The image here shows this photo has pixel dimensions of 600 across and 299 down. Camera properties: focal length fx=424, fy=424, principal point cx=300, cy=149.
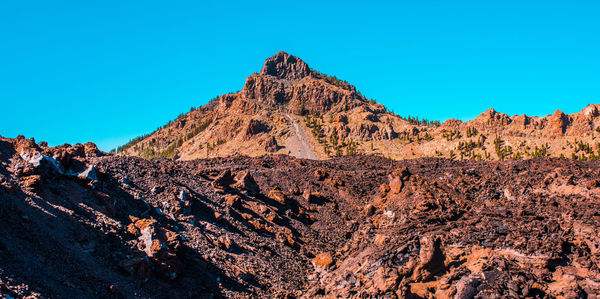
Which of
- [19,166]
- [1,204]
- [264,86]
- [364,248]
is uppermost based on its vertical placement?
[264,86]

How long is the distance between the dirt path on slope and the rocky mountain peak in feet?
100

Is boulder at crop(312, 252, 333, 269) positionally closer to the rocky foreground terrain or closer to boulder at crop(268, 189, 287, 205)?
the rocky foreground terrain

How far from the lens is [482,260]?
2055 cm

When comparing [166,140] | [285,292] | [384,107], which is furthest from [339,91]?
[285,292]

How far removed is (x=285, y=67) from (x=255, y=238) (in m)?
115

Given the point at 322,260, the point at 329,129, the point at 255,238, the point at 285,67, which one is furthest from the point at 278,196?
the point at 285,67

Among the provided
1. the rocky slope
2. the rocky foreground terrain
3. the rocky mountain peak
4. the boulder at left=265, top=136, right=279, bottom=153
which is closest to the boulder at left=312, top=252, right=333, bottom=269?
the rocky foreground terrain

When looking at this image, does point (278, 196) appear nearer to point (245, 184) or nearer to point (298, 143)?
point (245, 184)

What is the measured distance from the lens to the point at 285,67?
140000 millimetres

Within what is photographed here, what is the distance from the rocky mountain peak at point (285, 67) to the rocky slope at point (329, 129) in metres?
0.33

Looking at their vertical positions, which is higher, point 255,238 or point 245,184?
point 245,184

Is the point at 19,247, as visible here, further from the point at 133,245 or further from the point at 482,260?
the point at 482,260

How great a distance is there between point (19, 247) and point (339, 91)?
358ft

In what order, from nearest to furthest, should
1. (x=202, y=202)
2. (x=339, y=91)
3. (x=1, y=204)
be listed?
1. (x=1, y=204)
2. (x=202, y=202)
3. (x=339, y=91)
